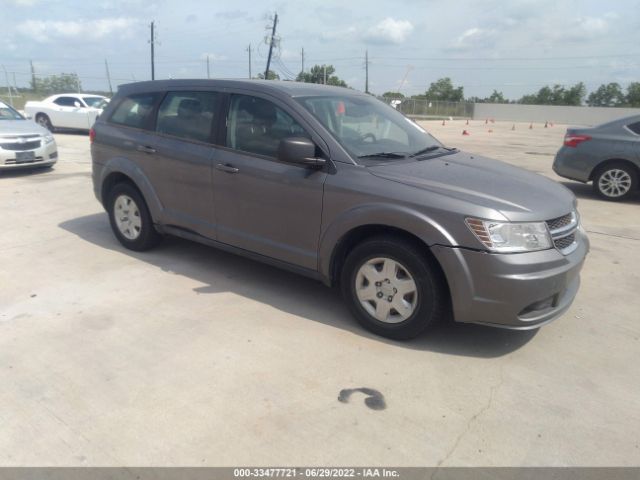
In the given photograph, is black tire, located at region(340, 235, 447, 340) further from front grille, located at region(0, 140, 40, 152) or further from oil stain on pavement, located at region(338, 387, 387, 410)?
front grille, located at region(0, 140, 40, 152)

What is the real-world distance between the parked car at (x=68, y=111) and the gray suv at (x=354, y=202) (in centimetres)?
1411

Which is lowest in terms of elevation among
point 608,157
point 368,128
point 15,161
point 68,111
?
point 15,161

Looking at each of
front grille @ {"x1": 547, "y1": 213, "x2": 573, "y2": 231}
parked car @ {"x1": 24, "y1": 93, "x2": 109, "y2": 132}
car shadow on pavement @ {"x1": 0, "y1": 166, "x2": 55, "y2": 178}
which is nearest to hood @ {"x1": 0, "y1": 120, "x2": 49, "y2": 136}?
car shadow on pavement @ {"x1": 0, "y1": 166, "x2": 55, "y2": 178}

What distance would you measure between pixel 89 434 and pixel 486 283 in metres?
2.41

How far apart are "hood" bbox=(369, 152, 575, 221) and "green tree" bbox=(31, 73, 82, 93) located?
3385 cm

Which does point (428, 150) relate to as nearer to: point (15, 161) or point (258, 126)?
point (258, 126)

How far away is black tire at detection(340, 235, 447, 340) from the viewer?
11.0ft

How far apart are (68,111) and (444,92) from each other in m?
77.2

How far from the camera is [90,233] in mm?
6137

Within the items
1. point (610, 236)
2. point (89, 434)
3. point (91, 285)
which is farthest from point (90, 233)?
point (610, 236)

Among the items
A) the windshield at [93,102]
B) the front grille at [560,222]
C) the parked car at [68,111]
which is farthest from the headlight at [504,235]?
the windshield at [93,102]

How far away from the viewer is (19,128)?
9680 mm

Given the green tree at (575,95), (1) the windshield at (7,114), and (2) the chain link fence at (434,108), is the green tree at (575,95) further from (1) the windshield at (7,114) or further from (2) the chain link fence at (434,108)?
(1) the windshield at (7,114)

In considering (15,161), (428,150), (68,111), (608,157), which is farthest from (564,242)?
(68,111)
